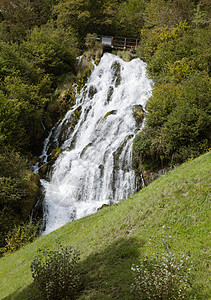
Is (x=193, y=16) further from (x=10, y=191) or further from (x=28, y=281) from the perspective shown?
(x=28, y=281)

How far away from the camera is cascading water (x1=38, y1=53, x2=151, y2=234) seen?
12781mm

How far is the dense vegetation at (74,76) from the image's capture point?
12.0 metres

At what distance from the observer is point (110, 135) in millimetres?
15508

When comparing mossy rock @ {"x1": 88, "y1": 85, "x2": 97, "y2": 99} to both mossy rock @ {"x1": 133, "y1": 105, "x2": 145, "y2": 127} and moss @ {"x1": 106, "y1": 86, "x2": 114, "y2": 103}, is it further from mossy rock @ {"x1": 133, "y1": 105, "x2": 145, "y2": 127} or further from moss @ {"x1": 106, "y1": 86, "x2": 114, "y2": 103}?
mossy rock @ {"x1": 133, "y1": 105, "x2": 145, "y2": 127}

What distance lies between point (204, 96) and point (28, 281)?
37.3ft

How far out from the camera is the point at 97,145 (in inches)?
605

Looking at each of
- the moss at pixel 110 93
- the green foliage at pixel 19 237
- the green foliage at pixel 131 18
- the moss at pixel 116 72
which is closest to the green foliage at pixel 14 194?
the green foliage at pixel 19 237

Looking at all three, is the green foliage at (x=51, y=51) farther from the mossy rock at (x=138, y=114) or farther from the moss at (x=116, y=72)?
the mossy rock at (x=138, y=114)

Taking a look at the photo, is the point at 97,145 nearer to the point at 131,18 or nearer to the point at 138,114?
the point at 138,114

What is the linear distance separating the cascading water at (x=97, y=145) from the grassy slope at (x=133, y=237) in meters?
4.52

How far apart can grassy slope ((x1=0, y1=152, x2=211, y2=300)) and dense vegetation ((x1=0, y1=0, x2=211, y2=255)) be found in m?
4.08

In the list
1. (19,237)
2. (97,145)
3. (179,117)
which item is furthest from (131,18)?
(19,237)

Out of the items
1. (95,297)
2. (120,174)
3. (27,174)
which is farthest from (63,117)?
(95,297)

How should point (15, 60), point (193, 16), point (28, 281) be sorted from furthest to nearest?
1. point (193, 16)
2. point (15, 60)
3. point (28, 281)
